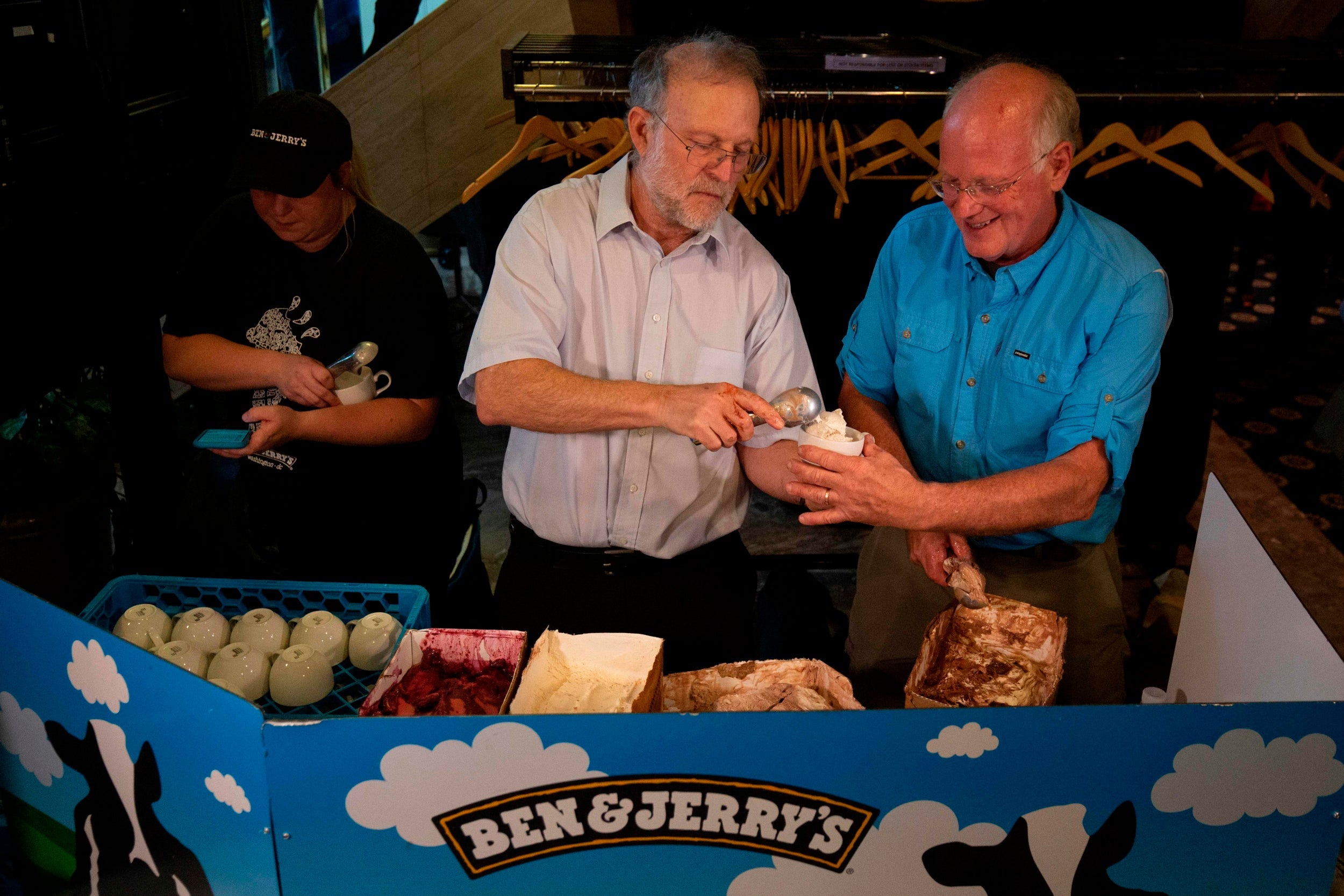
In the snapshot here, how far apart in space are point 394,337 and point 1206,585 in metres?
1.80

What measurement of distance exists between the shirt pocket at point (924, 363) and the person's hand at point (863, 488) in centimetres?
33

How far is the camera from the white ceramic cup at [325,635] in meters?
1.77

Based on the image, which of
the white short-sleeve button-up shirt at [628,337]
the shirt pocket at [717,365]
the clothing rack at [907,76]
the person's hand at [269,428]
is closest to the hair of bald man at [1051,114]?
the white short-sleeve button-up shirt at [628,337]

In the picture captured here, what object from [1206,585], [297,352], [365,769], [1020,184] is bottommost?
[1206,585]

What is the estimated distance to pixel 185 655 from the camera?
1.70 meters

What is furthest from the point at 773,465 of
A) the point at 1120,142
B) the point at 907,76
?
the point at 1120,142

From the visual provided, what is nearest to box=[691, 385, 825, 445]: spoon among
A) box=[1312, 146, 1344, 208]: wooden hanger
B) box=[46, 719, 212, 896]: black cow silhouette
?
box=[46, 719, 212, 896]: black cow silhouette

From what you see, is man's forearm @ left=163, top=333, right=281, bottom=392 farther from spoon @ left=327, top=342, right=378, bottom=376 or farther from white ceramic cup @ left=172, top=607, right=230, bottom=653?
white ceramic cup @ left=172, top=607, right=230, bottom=653

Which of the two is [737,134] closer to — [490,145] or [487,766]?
[487,766]

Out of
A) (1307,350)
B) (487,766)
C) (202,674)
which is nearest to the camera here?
(487,766)

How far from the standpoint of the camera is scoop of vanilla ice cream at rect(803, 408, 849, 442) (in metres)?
1.82

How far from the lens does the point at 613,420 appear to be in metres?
1.96

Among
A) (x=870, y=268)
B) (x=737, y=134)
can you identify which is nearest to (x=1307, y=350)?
(x=870, y=268)

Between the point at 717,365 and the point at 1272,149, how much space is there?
85.9 inches
